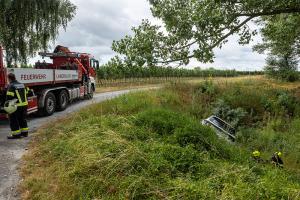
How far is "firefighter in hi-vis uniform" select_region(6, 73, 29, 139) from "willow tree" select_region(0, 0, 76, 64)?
11.7 m

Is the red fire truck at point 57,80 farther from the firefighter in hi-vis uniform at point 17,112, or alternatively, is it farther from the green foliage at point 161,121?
the green foliage at point 161,121

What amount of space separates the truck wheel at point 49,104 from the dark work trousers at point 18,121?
3.79 metres

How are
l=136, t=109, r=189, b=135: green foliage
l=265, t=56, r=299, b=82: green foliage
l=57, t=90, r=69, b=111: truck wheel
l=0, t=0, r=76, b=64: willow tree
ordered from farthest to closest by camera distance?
l=265, t=56, r=299, b=82: green foliage → l=0, t=0, r=76, b=64: willow tree → l=57, t=90, r=69, b=111: truck wheel → l=136, t=109, r=189, b=135: green foliage

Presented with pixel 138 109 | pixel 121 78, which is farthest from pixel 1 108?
pixel 121 78

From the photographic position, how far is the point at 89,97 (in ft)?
71.0

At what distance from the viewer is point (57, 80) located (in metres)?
15.9

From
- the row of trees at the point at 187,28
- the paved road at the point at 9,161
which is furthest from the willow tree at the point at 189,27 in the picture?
the paved road at the point at 9,161

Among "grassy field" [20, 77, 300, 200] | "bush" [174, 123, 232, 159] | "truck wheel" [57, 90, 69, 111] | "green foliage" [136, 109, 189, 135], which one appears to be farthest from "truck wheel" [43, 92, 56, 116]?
"bush" [174, 123, 232, 159]

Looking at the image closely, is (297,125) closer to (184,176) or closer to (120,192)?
(184,176)

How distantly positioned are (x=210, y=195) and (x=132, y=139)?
3.02 meters

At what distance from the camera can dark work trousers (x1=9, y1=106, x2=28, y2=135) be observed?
1046 centimetres

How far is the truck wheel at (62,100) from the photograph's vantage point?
16.1m

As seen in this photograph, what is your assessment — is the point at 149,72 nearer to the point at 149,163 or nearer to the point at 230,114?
the point at 230,114

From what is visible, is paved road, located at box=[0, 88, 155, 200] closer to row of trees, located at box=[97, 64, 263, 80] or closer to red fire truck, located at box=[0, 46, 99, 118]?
red fire truck, located at box=[0, 46, 99, 118]
